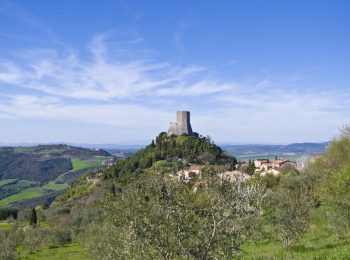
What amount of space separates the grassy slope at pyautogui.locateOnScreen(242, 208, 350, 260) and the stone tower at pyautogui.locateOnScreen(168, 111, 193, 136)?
11964 centimetres

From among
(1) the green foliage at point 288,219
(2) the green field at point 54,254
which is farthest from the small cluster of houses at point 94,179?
(1) the green foliage at point 288,219

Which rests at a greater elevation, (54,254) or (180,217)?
(180,217)

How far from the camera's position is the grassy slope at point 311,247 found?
18016 mm

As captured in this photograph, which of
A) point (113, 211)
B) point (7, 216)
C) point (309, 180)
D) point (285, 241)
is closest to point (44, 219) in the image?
point (7, 216)

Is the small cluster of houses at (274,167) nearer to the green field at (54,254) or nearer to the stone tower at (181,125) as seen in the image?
the stone tower at (181,125)

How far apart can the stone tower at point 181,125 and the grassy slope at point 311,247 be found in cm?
11964

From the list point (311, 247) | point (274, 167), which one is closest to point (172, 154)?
point (274, 167)

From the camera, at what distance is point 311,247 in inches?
908

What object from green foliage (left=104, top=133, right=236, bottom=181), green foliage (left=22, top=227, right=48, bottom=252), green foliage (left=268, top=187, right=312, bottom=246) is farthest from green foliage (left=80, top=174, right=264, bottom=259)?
green foliage (left=104, top=133, right=236, bottom=181)

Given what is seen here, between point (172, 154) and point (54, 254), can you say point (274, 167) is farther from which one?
point (54, 254)

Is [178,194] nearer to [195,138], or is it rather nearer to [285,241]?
[285,241]

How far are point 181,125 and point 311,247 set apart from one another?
14190 cm

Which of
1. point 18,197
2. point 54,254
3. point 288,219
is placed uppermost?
point 288,219

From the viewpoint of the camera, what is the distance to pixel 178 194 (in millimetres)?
12828
